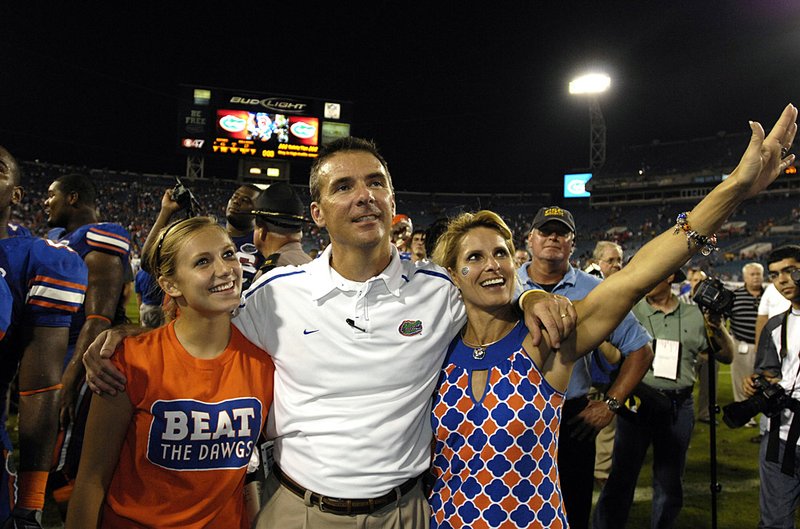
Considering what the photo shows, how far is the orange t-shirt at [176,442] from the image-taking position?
5.98 feet

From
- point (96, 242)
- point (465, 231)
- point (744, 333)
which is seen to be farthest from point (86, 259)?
point (744, 333)

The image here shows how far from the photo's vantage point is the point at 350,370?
6.29 ft

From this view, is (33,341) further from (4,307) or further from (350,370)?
(350,370)

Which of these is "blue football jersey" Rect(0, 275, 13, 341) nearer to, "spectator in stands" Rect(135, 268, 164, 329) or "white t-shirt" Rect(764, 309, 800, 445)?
"spectator in stands" Rect(135, 268, 164, 329)

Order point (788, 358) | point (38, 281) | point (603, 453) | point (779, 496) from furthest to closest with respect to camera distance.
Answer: point (603, 453) → point (788, 358) → point (779, 496) → point (38, 281)

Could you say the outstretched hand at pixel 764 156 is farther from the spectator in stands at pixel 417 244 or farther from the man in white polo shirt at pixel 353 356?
the spectator in stands at pixel 417 244

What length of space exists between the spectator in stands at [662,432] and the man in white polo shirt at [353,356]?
2.38m

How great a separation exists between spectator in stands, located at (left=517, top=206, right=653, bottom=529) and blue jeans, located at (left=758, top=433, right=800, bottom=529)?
110 centimetres

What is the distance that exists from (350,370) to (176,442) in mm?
633

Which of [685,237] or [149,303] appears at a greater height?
[685,237]

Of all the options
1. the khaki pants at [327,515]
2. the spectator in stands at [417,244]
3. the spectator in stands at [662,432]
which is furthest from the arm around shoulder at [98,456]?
the spectator in stands at [417,244]

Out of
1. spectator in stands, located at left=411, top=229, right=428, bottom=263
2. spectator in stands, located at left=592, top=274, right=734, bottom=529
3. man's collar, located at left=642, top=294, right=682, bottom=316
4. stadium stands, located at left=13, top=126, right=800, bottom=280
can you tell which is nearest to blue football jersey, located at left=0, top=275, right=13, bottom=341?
spectator in stands, located at left=592, top=274, right=734, bottom=529

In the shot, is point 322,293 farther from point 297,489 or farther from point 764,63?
point 764,63

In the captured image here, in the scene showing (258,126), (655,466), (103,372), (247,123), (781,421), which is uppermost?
(247,123)
